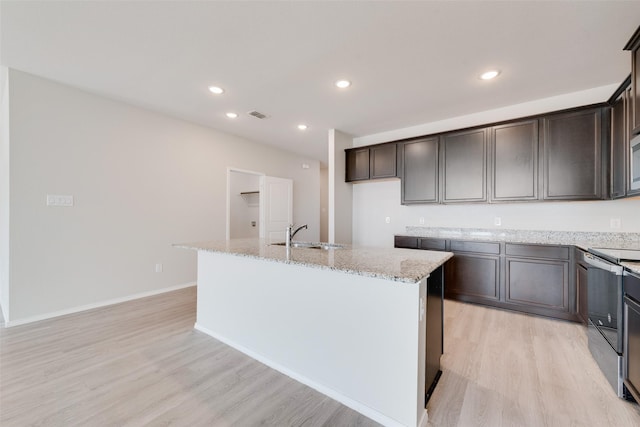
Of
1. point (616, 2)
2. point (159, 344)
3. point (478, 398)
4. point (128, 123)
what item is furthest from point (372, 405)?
point (128, 123)

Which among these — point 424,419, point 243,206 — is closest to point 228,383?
point 424,419

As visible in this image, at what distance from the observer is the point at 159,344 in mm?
2352

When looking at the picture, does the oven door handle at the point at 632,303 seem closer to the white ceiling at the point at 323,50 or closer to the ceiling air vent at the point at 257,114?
the white ceiling at the point at 323,50

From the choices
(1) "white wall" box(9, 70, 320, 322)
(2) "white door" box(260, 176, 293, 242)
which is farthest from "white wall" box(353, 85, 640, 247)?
(1) "white wall" box(9, 70, 320, 322)

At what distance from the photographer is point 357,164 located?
4.50m

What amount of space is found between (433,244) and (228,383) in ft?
9.63

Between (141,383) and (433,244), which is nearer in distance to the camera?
(141,383)

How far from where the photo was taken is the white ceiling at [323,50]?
1.86m

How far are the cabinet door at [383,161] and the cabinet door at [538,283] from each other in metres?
1.98

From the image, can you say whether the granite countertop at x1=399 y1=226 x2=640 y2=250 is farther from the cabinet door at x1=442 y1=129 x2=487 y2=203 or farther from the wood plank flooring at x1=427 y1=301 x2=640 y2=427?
the wood plank flooring at x1=427 y1=301 x2=640 y2=427

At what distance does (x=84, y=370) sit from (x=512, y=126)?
4870 mm

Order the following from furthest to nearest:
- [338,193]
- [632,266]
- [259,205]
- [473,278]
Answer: [259,205] < [338,193] < [473,278] < [632,266]

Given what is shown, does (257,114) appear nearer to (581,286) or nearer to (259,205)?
(259,205)

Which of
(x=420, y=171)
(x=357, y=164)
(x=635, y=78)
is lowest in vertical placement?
(x=420, y=171)
